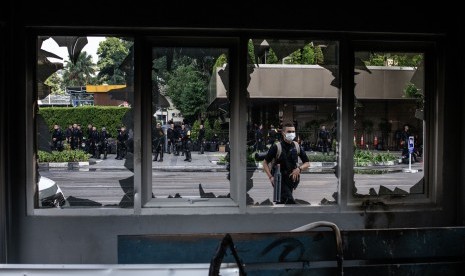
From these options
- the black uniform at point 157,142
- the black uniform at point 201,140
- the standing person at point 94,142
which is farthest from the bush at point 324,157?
the standing person at point 94,142

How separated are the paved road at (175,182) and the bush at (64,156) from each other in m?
0.11

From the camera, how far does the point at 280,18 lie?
4992 mm

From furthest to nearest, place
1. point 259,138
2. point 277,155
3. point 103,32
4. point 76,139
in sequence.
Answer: point 277,155, point 259,138, point 76,139, point 103,32

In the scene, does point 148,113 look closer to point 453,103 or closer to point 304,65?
point 304,65

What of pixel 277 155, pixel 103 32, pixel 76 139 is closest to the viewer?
pixel 103 32

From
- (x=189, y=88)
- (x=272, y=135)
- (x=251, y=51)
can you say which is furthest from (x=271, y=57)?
(x=189, y=88)

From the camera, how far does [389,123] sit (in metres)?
5.31

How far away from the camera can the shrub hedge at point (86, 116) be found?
16.4ft

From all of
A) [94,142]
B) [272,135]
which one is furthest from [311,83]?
[94,142]

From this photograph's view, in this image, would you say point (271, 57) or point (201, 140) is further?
point (201, 140)

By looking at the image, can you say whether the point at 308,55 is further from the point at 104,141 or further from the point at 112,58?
the point at 104,141

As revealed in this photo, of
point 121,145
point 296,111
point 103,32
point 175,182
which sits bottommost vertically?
point 175,182

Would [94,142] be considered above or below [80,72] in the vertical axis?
below

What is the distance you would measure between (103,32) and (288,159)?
230 cm
